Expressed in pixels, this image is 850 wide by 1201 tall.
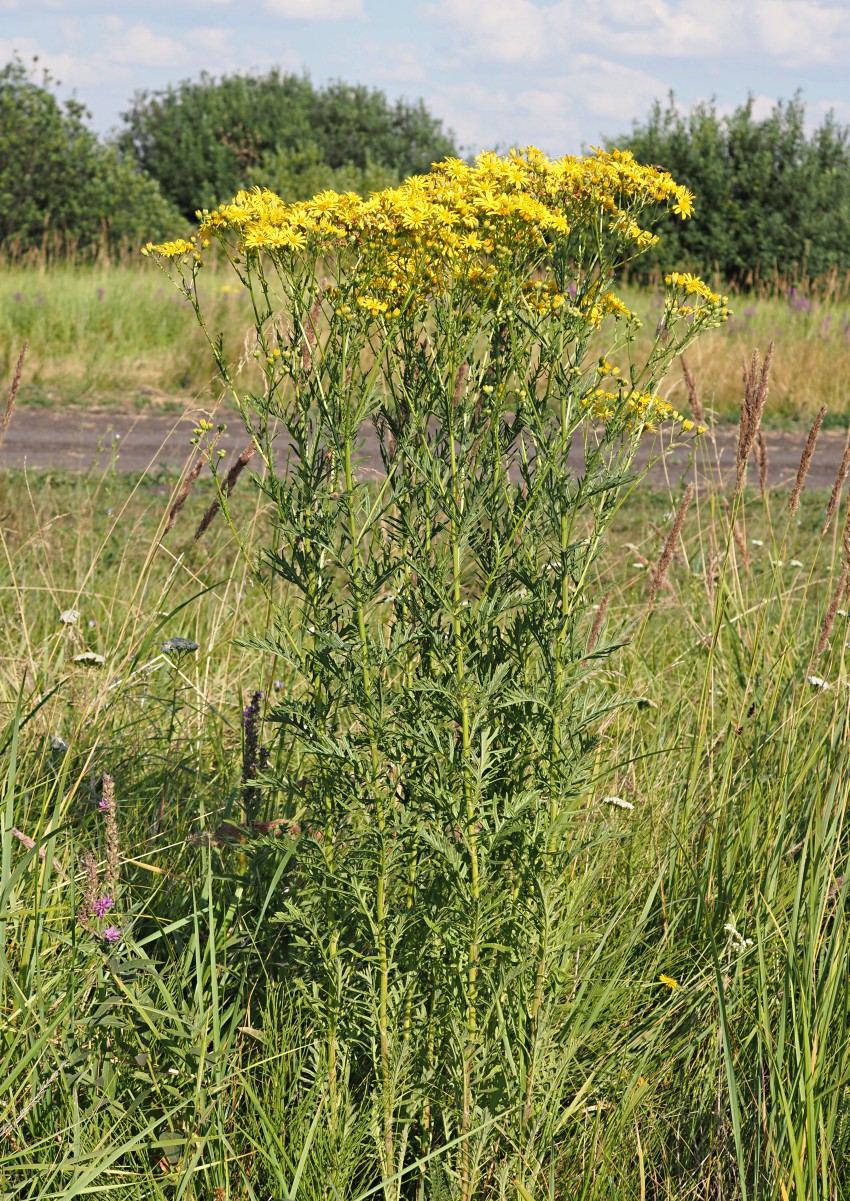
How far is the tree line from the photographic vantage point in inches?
802

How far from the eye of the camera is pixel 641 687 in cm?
330

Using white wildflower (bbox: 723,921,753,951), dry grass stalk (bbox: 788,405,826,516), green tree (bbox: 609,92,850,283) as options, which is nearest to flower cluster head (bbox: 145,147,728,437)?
dry grass stalk (bbox: 788,405,826,516)

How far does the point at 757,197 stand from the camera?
23.7 metres

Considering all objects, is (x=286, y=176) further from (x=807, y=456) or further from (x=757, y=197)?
(x=807, y=456)

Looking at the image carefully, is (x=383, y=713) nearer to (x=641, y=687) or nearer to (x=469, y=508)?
(x=469, y=508)

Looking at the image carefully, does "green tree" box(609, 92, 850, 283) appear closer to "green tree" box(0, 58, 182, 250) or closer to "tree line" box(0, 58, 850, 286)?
"tree line" box(0, 58, 850, 286)

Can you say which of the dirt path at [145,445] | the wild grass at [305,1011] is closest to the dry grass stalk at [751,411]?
the wild grass at [305,1011]

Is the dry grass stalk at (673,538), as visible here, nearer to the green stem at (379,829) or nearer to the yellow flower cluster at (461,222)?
the yellow flower cluster at (461,222)

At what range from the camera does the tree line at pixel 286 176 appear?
20380 mm

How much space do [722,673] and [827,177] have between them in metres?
23.3

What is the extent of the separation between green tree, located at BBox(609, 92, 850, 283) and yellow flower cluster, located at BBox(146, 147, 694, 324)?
22664mm

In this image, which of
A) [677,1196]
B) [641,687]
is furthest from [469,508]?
[641,687]

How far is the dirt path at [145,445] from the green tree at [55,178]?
1049 centimetres

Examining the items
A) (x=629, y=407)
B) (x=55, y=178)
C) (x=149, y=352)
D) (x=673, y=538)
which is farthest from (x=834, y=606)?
(x=55, y=178)
